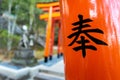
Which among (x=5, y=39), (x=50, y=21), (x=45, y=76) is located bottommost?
(x=45, y=76)

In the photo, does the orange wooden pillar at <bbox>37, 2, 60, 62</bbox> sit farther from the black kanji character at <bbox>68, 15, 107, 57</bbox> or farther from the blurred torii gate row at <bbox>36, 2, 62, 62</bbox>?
the black kanji character at <bbox>68, 15, 107, 57</bbox>

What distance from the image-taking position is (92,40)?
14.1 inches

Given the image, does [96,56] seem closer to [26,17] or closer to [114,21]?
[114,21]

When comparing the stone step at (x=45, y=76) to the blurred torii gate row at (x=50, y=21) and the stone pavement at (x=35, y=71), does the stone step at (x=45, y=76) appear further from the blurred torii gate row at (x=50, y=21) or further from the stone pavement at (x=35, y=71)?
the blurred torii gate row at (x=50, y=21)

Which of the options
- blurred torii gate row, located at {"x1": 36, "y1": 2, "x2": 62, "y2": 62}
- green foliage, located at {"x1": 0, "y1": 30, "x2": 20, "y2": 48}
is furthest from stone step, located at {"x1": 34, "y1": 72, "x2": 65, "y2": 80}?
green foliage, located at {"x1": 0, "y1": 30, "x2": 20, "y2": 48}

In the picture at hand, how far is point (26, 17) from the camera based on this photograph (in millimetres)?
1695

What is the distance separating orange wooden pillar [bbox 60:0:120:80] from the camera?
340mm

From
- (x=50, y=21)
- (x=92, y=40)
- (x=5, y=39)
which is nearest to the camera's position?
(x=92, y=40)

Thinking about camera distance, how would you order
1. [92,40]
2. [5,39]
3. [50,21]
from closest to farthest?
[92,40] → [5,39] → [50,21]

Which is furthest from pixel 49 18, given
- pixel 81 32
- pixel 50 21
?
pixel 81 32

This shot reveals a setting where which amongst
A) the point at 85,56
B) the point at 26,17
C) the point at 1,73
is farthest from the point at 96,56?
the point at 1,73

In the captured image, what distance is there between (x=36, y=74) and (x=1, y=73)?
0.99ft

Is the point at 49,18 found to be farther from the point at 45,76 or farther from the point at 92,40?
the point at 92,40

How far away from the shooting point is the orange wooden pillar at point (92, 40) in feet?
1.12
